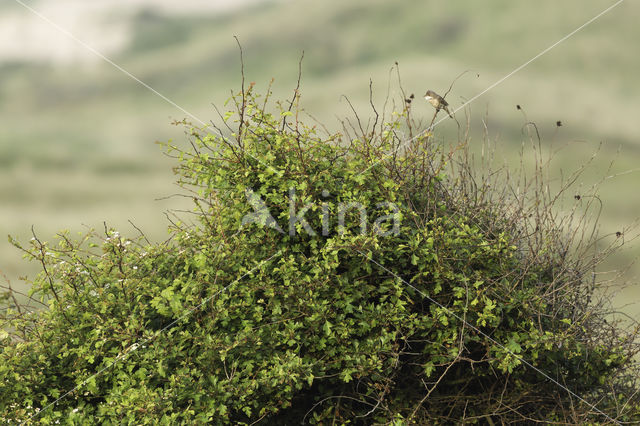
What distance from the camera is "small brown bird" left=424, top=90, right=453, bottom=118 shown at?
22.4ft

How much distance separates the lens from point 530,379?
6.79m

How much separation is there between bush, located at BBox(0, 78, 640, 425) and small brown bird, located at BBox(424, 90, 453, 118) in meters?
0.33

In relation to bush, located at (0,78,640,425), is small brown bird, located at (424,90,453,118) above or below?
above

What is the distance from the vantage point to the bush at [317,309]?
6004 mm

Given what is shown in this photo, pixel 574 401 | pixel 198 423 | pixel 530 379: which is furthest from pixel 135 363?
pixel 574 401

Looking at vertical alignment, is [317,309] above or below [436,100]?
below

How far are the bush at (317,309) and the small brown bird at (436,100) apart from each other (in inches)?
13.0

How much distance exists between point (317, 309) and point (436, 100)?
2.51 m

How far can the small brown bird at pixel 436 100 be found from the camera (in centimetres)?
683

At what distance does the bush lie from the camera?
600 centimetres

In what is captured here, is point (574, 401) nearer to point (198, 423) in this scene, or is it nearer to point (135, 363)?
point (198, 423)

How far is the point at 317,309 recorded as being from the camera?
5.95 metres

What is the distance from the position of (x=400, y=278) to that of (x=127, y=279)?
2709 millimetres

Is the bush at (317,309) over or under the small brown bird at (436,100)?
under
